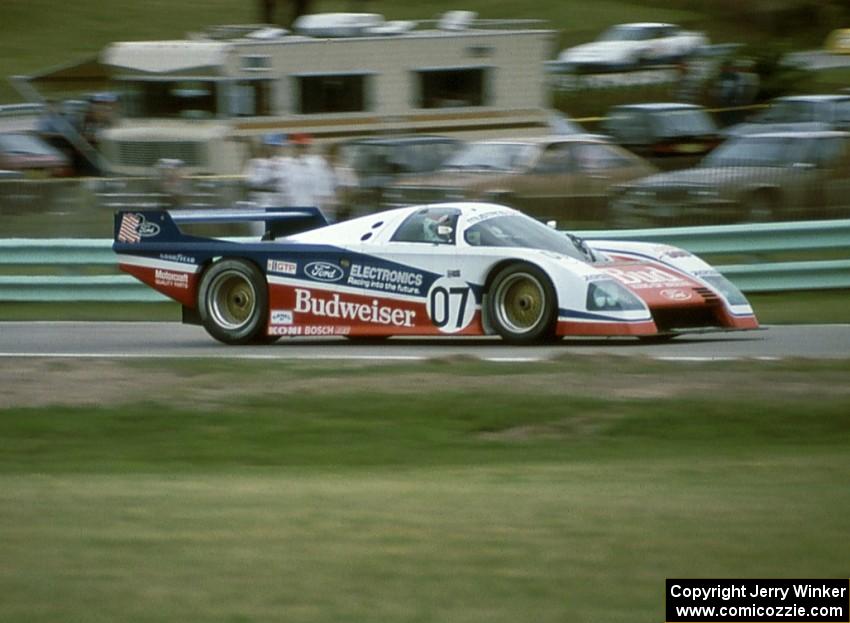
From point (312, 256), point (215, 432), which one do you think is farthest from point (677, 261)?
point (215, 432)

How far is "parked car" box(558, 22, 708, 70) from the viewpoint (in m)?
41.0

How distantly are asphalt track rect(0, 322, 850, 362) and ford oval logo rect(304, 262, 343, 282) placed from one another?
568mm

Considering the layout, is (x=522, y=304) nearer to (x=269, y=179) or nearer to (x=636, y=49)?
(x=269, y=179)

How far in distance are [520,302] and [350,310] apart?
1448 mm

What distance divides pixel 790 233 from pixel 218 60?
11384 millimetres

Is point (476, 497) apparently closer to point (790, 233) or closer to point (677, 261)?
point (677, 261)

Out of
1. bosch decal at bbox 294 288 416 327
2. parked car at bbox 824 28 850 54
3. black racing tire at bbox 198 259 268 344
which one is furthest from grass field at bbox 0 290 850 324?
parked car at bbox 824 28 850 54

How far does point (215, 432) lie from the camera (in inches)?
344

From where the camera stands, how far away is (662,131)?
27641 mm

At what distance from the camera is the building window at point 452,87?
25625 mm

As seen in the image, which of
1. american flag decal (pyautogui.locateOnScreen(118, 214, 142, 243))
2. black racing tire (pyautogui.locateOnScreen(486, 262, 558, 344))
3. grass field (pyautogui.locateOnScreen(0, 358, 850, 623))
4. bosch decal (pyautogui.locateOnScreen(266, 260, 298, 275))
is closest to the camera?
grass field (pyautogui.locateOnScreen(0, 358, 850, 623))

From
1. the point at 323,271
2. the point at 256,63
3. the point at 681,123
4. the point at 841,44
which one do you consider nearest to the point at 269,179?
the point at 323,271

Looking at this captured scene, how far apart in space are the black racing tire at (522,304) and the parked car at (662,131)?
609 inches

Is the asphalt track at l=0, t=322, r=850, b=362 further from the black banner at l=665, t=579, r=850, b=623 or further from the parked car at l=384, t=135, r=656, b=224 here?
the black banner at l=665, t=579, r=850, b=623
